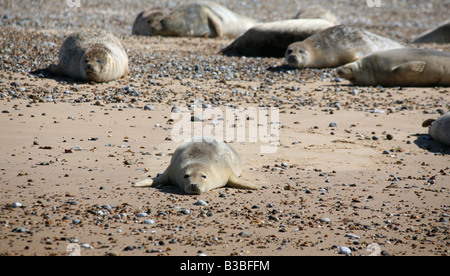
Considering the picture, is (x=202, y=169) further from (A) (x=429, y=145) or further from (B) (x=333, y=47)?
(B) (x=333, y=47)

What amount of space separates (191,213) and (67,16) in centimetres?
1289

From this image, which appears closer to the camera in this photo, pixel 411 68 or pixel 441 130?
pixel 441 130

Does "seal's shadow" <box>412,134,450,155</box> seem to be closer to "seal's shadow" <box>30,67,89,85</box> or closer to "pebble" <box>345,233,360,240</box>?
"pebble" <box>345,233,360,240</box>

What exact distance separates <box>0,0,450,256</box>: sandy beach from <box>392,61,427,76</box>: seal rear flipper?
0.93 feet

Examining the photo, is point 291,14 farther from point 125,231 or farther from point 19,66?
point 125,231

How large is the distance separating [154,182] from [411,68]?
18.4ft

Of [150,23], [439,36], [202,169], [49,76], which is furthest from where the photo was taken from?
[439,36]

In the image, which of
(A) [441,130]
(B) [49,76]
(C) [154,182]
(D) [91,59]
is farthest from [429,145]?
(B) [49,76]

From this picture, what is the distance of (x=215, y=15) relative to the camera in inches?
542

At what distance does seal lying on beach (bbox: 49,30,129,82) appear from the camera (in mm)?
8477

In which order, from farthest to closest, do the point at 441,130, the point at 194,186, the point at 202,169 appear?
the point at 441,130
the point at 202,169
the point at 194,186

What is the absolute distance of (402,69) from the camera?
363 inches

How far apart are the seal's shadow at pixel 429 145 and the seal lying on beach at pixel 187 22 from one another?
25.5ft

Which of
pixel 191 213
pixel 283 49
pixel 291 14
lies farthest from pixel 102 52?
pixel 291 14
